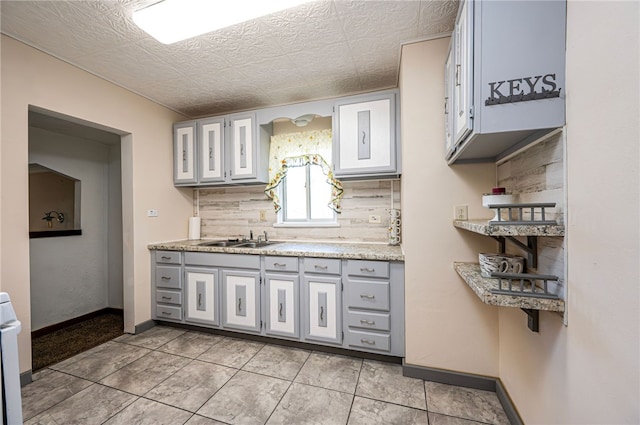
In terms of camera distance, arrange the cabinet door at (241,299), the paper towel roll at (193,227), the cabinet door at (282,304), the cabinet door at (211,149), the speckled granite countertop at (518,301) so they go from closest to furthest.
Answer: the speckled granite countertop at (518,301) < the cabinet door at (282,304) < the cabinet door at (241,299) < the cabinet door at (211,149) < the paper towel roll at (193,227)

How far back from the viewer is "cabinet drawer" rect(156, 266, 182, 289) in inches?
107

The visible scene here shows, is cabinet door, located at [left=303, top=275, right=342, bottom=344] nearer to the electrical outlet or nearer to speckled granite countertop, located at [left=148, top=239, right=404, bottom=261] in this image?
speckled granite countertop, located at [left=148, top=239, right=404, bottom=261]

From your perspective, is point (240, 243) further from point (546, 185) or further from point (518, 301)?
point (546, 185)

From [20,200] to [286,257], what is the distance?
2.00 m

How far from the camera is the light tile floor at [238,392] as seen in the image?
155cm

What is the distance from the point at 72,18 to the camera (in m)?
1.65

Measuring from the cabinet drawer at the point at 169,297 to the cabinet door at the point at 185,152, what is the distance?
4.16 feet

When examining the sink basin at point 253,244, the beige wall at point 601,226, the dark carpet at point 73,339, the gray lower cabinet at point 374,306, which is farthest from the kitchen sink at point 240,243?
the beige wall at point 601,226

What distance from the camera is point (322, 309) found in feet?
7.31

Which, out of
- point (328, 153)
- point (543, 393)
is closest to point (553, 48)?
point (543, 393)

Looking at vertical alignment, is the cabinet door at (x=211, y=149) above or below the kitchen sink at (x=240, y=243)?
above

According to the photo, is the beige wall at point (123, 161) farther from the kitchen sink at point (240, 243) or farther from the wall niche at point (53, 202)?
the wall niche at point (53, 202)

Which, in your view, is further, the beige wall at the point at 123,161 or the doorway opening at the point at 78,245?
the doorway opening at the point at 78,245

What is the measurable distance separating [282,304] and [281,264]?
369 millimetres
